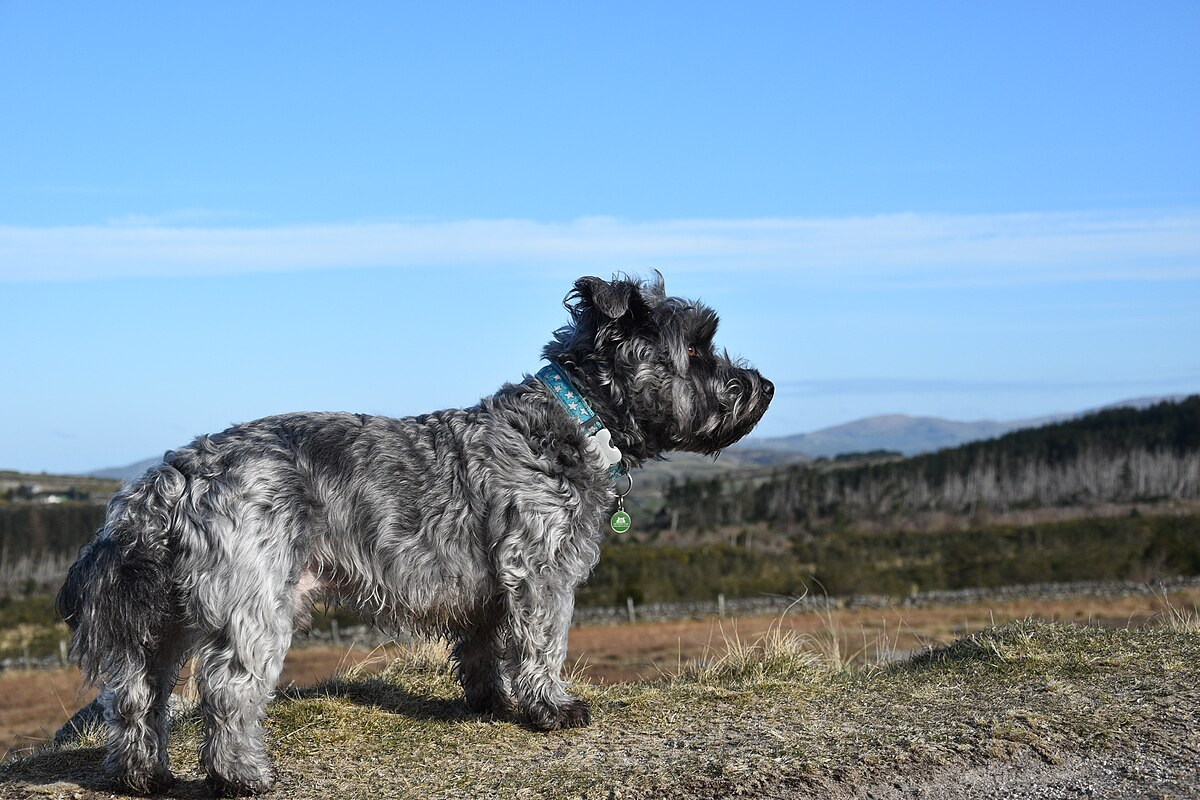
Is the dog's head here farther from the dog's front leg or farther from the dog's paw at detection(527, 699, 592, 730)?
the dog's paw at detection(527, 699, 592, 730)

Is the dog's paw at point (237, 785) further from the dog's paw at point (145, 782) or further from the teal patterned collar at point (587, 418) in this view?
the teal patterned collar at point (587, 418)

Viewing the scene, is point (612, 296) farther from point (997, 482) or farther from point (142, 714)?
point (997, 482)

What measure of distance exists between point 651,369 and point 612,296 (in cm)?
55

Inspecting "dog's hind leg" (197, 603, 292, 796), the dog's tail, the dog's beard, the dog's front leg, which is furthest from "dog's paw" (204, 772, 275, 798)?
the dog's beard

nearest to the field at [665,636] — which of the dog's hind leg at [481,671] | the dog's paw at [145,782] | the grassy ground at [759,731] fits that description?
the grassy ground at [759,731]

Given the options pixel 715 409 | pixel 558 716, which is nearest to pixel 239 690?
pixel 558 716

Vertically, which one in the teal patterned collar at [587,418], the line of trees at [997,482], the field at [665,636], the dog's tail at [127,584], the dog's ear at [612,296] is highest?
the dog's ear at [612,296]

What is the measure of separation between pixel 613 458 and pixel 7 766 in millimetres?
4448

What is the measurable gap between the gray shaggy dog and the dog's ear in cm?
1

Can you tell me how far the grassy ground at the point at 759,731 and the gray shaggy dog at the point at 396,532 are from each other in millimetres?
538

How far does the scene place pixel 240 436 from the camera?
7.03 m

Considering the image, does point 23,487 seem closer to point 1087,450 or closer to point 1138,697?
point 1087,450

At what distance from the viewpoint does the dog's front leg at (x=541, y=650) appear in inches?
301

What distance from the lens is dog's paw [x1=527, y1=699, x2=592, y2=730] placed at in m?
7.87
